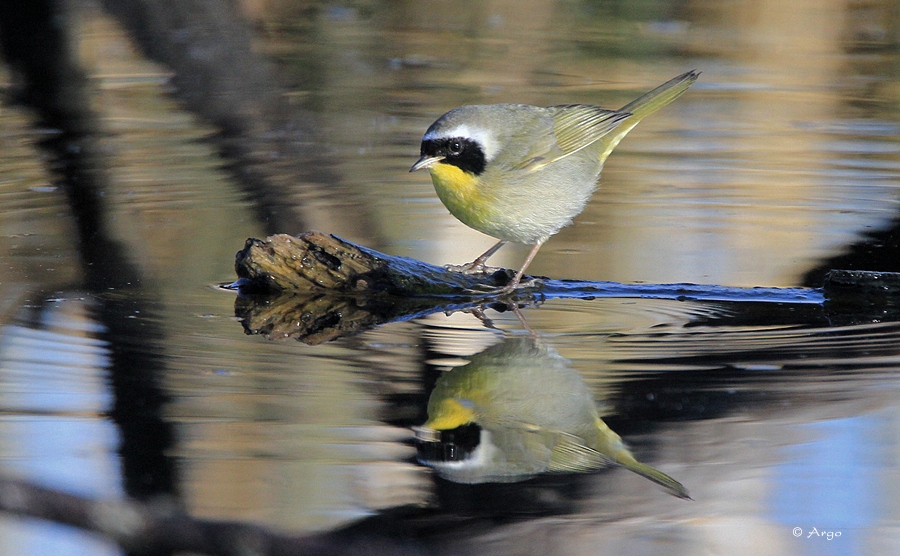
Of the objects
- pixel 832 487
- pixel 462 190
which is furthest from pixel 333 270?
pixel 832 487

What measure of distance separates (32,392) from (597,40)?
9.52m

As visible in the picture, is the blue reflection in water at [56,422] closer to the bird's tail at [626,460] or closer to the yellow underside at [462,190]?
the bird's tail at [626,460]

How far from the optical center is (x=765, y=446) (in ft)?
9.68

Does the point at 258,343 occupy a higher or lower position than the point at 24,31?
lower

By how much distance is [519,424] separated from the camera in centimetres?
315

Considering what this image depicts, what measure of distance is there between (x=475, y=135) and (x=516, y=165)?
0.21 m

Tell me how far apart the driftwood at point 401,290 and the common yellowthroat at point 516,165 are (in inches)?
7.7

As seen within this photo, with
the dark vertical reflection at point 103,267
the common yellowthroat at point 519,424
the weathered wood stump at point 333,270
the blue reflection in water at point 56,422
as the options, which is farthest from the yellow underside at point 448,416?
the weathered wood stump at point 333,270

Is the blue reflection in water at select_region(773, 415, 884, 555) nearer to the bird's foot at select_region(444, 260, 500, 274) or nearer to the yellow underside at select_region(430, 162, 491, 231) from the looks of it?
the yellow underside at select_region(430, 162, 491, 231)

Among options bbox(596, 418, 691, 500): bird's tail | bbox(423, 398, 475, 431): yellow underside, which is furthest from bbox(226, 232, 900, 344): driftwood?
bbox(596, 418, 691, 500): bird's tail

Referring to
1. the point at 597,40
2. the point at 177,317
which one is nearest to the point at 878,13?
the point at 597,40

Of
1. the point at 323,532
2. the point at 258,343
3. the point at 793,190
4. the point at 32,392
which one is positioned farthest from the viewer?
the point at 793,190

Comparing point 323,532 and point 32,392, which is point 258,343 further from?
point 323,532

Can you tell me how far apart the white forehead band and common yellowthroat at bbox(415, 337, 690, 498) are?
45.3 inches
